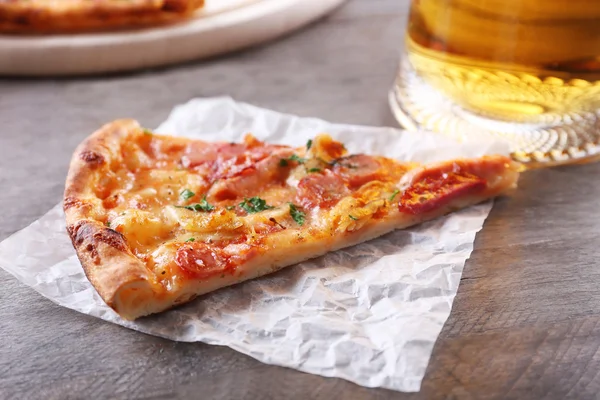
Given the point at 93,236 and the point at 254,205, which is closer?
the point at 93,236

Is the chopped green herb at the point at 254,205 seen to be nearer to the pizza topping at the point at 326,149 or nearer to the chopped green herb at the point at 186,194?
the chopped green herb at the point at 186,194

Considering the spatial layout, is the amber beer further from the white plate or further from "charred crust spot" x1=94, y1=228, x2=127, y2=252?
"charred crust spot" x1=94, y1=228, x2=127, y2=252

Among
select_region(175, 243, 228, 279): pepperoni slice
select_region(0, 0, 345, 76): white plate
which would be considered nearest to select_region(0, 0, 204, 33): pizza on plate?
select_region(0, 0, 345, 76): white plate

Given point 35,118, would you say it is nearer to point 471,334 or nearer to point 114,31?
point 114,31

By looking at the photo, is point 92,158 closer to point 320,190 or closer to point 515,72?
point 320,190

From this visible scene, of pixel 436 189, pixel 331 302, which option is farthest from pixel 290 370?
pixel 436 189
